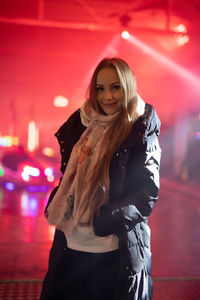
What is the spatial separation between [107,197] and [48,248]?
11.5ft

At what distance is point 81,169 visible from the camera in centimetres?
191

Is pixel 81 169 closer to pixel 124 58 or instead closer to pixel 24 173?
pixel 24 173

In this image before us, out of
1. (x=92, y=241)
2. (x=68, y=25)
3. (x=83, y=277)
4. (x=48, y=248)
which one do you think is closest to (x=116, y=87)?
(x=92, y=241)

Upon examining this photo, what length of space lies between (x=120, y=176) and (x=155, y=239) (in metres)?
4.24

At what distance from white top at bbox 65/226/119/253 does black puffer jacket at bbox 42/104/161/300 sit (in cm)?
6

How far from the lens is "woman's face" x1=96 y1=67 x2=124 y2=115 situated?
1.94 metres

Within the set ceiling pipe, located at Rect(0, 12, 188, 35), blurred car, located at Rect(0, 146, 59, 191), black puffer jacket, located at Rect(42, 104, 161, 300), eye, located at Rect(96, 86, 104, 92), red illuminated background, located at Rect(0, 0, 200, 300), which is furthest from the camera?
blurred car, located at Rect(0, 146, 59, 191)

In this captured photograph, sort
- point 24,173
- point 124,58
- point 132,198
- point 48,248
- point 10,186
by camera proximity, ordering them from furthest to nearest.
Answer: point 124,58
point 10,186
point 24,173
point 48,248
point 132,198

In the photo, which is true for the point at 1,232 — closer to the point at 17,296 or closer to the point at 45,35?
the point at 17,296

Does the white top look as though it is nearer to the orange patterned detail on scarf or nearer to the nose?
the orange patterned detail on scarf

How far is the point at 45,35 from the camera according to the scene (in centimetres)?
1270

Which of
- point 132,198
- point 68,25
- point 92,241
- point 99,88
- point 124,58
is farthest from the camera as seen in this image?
point 124,58

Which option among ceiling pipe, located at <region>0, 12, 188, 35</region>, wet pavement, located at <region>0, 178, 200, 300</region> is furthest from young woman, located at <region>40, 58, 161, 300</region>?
ceiling pipe, located at <region>0, 12, 188, 35</region>

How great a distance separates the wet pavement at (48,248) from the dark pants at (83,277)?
5.21 feet
